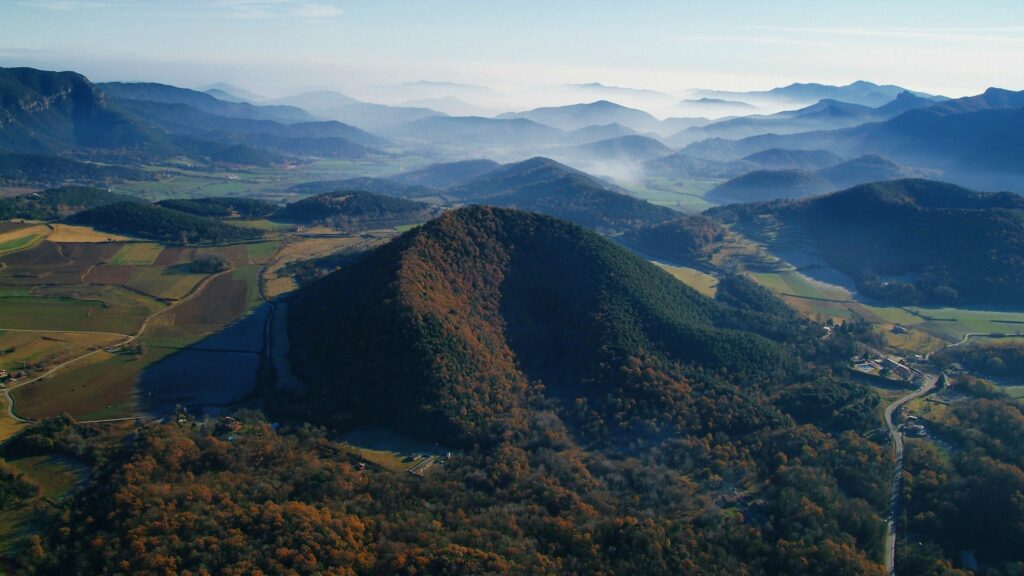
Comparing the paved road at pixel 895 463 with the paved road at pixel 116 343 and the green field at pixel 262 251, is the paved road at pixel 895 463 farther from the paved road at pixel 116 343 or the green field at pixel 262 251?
the green field at pixel 262 251

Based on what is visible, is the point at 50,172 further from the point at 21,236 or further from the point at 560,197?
the point at 560,197

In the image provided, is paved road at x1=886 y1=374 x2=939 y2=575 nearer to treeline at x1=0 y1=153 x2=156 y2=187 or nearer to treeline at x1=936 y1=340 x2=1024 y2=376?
treeline at x1=936 y1=340 x2=1024 y2=376

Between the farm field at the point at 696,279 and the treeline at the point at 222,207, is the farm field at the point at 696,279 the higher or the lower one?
the lower one

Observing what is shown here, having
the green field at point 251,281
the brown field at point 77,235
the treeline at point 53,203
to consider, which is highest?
the treeline at point 53,203

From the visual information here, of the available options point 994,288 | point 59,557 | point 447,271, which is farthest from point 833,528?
point 994,288

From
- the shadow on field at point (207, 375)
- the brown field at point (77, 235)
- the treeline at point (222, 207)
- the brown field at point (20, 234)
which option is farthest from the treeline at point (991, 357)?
the brown field at point (20, 234)
